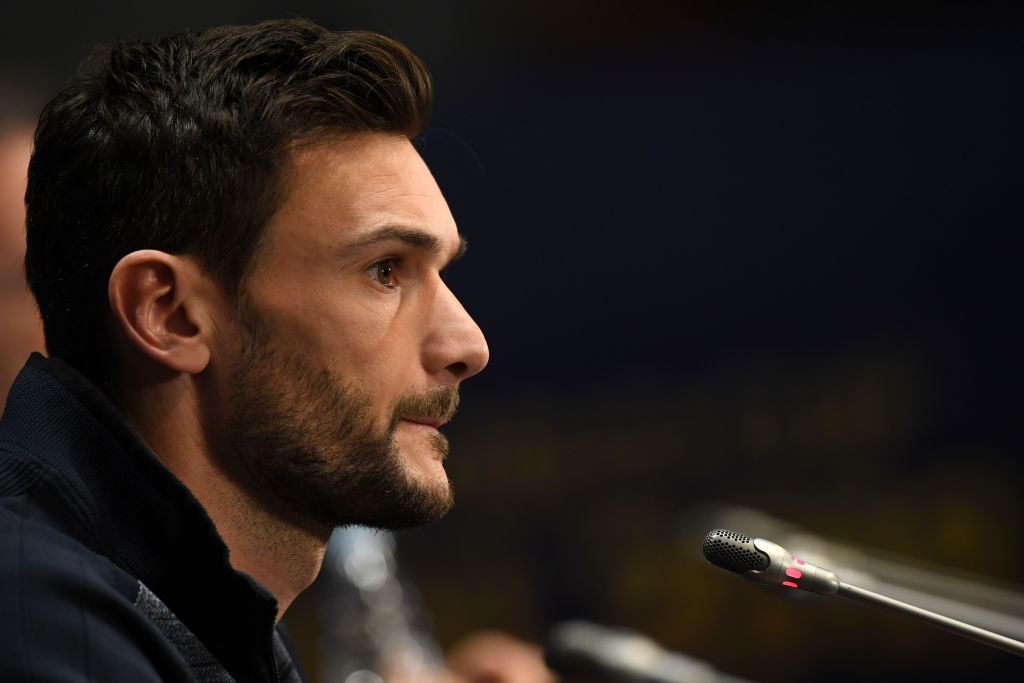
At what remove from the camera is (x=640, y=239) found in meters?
3.62

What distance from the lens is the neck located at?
1496 mm

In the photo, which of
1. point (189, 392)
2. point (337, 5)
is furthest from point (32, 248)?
point (337, 5)

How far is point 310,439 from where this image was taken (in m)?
1.53

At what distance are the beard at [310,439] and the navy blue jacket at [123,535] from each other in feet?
0.67

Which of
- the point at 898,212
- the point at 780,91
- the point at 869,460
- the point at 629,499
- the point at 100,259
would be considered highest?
the point at 780,91

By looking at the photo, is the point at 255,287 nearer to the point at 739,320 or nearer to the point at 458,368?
the point at 458,368

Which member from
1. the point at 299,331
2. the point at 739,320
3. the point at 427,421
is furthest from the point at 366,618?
the point at 299,331

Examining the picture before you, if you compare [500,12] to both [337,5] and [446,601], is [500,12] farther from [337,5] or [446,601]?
[446,601]

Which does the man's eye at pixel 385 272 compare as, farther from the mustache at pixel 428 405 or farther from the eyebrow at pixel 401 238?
the mustache at pixel 428 405

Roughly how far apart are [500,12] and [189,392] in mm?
2350

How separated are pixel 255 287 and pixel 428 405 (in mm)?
305

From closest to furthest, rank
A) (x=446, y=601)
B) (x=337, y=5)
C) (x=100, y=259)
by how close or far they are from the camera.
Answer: (x=100, y=259) → (x=337, y=5) → (x=446, y=601)

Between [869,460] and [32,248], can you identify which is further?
[869,460]

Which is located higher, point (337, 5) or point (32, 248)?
point (337, 5)
